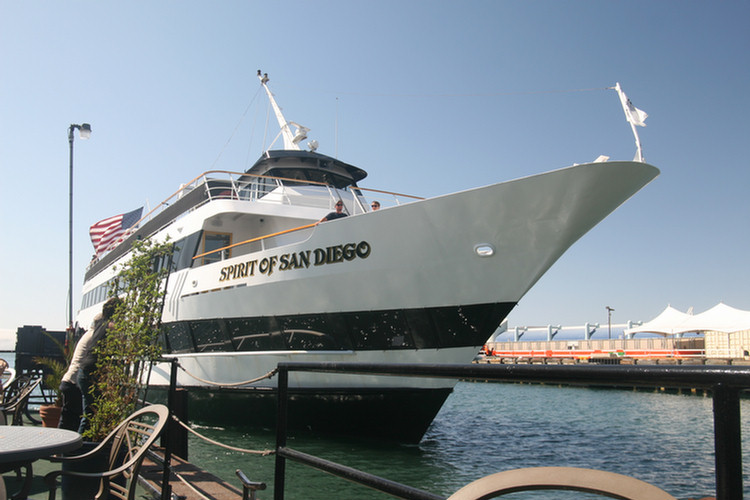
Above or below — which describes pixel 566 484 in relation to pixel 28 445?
above

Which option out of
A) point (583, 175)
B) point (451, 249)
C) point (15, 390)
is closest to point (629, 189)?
point (583, 175)

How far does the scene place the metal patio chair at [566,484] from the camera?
0.92 meters

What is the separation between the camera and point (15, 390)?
872 cm

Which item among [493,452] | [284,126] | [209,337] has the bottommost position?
[493,452]

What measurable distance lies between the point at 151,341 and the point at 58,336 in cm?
1454

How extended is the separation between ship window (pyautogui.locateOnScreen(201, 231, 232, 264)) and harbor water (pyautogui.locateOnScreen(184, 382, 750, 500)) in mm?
3529

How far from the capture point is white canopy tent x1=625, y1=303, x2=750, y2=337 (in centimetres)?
2938

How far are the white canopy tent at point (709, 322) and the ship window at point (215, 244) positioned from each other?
28878 mm

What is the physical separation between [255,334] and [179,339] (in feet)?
8.56

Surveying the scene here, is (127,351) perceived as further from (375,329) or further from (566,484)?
(566,484)

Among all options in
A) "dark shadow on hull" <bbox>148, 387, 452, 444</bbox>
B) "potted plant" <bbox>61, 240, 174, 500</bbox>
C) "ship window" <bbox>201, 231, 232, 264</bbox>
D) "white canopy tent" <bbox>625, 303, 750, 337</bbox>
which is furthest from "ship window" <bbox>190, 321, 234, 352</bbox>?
"white canopy tent" <bbox>625, 303, 750, 337</bbox>

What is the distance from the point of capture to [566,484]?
98 centimetres

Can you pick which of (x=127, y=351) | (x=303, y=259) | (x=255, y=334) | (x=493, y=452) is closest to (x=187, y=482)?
(x=127, y=351)

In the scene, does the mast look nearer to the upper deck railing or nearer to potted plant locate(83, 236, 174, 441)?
the upper deck railing
